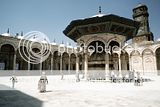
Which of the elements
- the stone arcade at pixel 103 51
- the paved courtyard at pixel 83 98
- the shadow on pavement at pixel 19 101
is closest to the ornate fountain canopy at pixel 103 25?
the stone arcade at pixel 103 51

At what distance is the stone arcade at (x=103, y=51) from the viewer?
12688mm

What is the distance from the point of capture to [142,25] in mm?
33219

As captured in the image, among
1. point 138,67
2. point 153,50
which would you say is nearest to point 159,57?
point 153,50

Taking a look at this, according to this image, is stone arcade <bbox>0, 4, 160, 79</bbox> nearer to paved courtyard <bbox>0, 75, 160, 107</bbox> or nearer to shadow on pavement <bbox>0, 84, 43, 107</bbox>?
paved courtyard <bbox>0, 75, 160, 107</bbox>

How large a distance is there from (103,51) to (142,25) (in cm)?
2288

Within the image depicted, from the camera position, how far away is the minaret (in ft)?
106

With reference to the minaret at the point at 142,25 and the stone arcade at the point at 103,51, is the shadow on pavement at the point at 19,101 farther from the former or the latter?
the minaret at the point at 142,25

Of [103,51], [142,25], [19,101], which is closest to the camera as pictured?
[19,101]

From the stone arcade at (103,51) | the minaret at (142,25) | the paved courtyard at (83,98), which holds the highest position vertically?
the minaret at (142,25)

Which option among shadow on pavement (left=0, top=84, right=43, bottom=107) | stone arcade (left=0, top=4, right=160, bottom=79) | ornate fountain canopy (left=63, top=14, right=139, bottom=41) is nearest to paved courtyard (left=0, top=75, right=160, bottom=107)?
shadow on pavement (left=0, top=84, right=43, bottom=107)

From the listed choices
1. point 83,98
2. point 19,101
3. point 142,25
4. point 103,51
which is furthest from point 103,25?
point 142,25

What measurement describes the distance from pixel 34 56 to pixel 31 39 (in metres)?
3.51

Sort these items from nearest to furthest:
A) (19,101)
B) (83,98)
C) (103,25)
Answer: (19,101), (83,98), (103,25)

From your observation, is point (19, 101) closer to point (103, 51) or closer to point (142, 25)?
point (103, 51)
